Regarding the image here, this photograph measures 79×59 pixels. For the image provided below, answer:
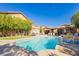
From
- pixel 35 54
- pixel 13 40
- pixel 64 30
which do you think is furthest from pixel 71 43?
pixel 13 40

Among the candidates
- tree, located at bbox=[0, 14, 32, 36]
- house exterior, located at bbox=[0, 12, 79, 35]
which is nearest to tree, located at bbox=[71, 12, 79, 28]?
house exterior, located at bbox=[0, 12, 79, 35]

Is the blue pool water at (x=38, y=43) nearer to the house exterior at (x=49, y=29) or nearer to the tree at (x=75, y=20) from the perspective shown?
the house exterior at (x=49, y=29)

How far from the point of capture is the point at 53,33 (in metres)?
3.41

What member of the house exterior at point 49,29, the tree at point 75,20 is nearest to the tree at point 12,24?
the house exterior at point 49,29

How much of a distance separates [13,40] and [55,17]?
493 millimetres

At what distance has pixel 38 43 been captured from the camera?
134 inches

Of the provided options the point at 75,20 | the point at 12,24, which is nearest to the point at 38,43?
the point at 12,24

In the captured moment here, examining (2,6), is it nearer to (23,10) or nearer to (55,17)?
(23,10)

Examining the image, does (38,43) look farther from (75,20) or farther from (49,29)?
(75,20)

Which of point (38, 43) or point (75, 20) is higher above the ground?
point (75, 20)

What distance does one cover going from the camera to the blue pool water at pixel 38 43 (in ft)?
11.2

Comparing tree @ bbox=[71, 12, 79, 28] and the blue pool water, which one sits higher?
tree @ bbox=[71, 12, 79, 28]

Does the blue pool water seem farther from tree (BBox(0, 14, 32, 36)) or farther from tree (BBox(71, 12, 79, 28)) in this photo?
tree (BBox(71, 12, 79, 28))

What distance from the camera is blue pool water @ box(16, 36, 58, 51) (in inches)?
134
